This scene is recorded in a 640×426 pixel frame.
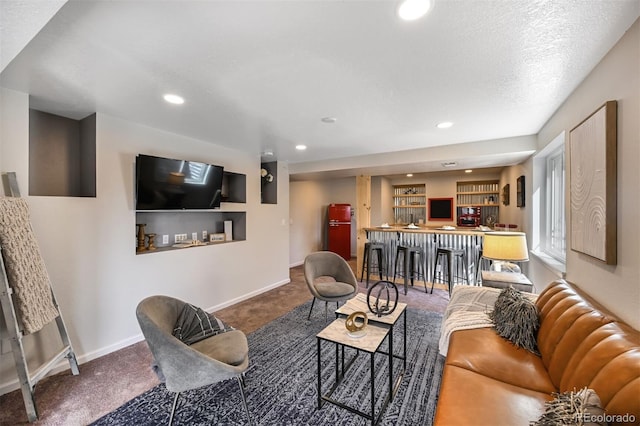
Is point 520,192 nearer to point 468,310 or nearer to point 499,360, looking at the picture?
point 468,310

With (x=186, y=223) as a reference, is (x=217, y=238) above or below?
below

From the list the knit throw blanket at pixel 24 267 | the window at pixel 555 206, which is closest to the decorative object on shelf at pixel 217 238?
the knit throw blanket at pixel 24 267

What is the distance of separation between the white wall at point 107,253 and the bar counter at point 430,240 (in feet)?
9.46

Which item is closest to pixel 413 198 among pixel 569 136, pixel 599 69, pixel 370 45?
pixel 569 136

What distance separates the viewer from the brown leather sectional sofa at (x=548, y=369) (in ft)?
3.25

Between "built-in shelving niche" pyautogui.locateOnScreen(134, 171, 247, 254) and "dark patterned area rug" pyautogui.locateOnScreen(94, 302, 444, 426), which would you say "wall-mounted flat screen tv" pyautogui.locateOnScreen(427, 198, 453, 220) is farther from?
"built-in shelving niche" pyautogui.locateOnScreen(134, 171, 247, 254)

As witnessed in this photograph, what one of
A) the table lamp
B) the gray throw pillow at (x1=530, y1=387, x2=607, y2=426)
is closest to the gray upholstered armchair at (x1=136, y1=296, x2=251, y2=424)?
the gray throw pillow at (x1=530, y1=387, x2=607, y2=426)

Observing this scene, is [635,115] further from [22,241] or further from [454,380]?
[22,241]

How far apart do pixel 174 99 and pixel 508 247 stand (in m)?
3.45

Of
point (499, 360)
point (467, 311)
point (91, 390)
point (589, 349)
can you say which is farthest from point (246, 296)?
point (589, 349)

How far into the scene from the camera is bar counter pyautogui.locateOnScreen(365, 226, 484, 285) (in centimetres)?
428

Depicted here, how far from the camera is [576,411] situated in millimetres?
922

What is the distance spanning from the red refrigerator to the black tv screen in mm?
3964

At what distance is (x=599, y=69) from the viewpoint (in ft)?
5.43
